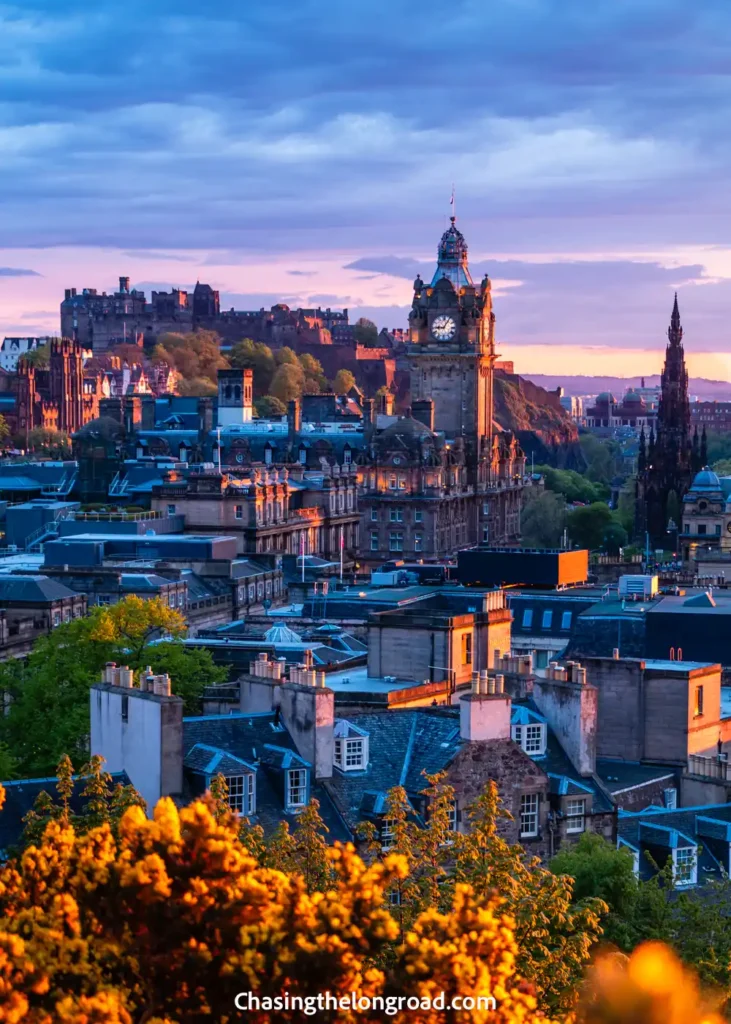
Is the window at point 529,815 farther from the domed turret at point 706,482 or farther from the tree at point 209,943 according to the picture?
the domed turret at point 706,482

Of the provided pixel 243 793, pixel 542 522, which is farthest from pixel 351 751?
pixel 542 522

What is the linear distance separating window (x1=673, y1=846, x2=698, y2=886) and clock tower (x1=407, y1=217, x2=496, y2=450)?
13504 cm

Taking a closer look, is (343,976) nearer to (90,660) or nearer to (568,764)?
(568,764)

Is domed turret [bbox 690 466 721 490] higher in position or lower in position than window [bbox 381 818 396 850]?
higher

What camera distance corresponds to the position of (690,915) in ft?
139

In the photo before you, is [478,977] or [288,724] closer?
[478,977]

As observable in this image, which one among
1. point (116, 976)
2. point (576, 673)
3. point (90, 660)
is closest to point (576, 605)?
point (90, 660)

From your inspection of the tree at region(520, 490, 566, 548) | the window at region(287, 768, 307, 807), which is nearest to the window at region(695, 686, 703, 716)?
the window at region(287, 768, 307, 807)

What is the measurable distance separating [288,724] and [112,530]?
73443mm

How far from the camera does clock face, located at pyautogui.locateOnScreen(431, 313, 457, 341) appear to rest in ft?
609

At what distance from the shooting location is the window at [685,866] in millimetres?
48562

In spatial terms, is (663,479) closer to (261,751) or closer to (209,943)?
(261,751)

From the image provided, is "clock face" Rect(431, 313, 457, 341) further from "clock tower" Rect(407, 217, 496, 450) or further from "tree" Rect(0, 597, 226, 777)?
"tree" Rect(0, 597, 226, 777)

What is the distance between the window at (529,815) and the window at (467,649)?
43.6ft
